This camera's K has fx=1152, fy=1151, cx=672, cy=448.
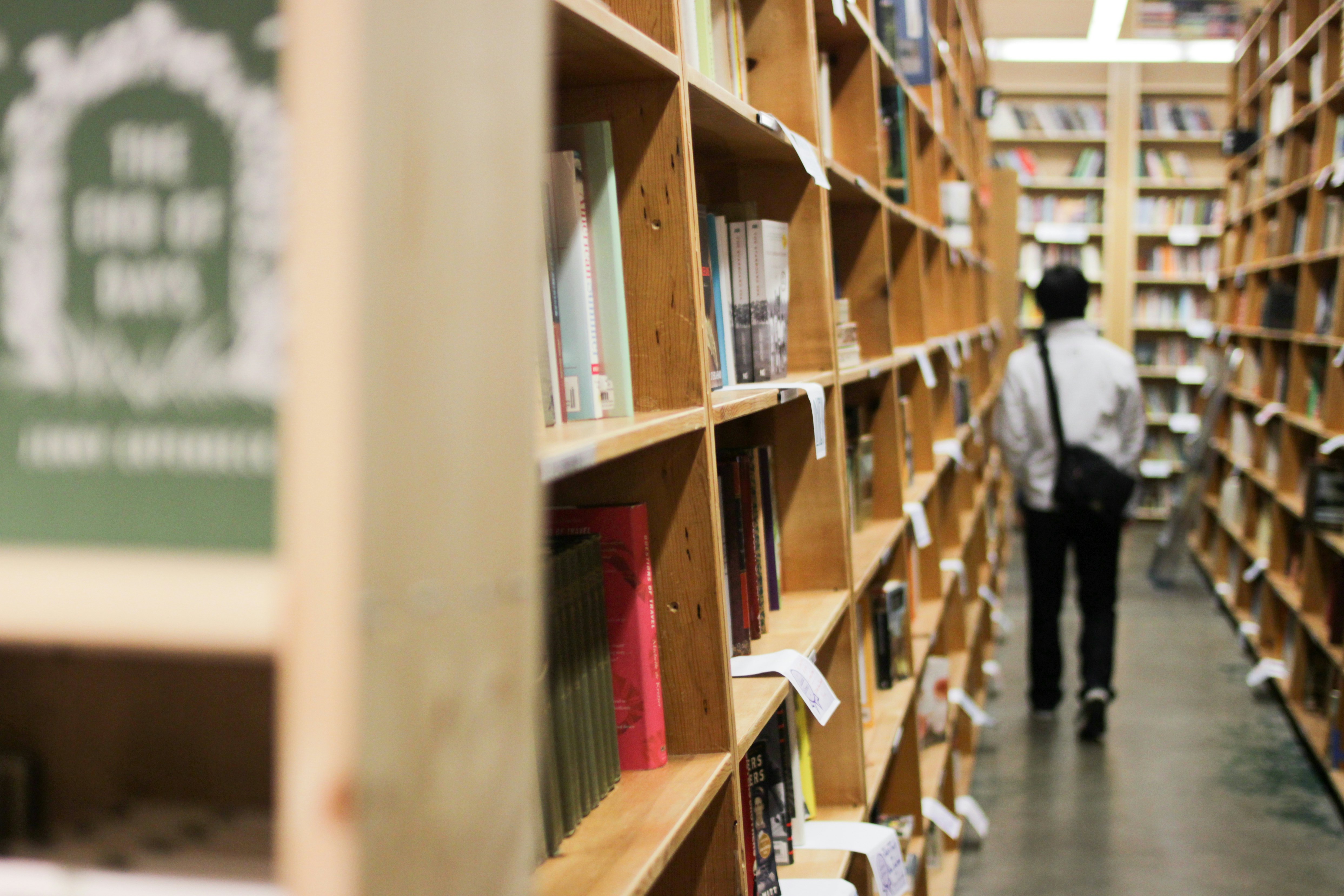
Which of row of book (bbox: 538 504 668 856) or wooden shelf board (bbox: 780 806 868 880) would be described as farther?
wooden shelf board (bbox: 780 806 868 880)

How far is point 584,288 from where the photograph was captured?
1167mm

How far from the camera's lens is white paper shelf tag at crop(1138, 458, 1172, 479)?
905cm

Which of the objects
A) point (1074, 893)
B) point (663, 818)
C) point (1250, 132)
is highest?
point (1250, 132)

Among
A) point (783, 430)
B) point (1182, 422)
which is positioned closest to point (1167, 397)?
point (1182, 422)

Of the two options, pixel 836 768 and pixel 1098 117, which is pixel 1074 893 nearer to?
pixel 836 768

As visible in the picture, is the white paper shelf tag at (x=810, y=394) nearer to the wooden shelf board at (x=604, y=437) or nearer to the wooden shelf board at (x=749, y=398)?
the wooden shelf board at (x=749, y=398)

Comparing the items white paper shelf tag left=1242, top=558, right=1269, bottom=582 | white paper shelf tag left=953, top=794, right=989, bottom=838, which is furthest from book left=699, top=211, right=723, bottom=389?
white paper shelf tag left=1242, top=558, right=1269, bottom=582

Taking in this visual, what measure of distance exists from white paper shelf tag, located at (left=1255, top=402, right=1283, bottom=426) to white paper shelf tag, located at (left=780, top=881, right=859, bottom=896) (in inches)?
156

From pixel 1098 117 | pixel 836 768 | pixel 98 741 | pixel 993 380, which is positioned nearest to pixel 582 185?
pixel 98 741

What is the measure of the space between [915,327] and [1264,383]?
3148 mm

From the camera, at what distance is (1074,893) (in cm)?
312

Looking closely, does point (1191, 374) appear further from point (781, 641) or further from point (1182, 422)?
point (781, 641)

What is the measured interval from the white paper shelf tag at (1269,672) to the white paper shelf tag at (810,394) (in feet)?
11.7

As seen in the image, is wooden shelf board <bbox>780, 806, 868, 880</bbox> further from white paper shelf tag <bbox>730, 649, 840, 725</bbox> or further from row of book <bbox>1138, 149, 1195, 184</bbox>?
row of book <bbox>1138, 149, 1195, 184</bbox>
